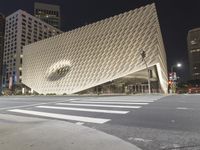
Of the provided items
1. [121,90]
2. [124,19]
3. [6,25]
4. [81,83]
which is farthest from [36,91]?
[6,25]

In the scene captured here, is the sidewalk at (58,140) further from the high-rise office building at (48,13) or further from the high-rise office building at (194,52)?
the high-rise office building at (194,52)

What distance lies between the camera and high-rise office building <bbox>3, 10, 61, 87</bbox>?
95.6m

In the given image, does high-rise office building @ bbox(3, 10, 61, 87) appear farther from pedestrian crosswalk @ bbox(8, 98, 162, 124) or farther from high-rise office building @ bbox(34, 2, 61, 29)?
pedestrian crosswalk @ bbox(8, 98, 162, 124)

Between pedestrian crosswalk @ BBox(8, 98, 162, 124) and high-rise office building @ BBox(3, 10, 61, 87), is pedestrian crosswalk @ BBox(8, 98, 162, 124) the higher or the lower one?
the lower one

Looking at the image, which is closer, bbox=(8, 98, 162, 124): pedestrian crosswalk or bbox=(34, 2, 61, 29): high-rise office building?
bbox=(8, 98, 162, 124): pedestrian crosswalk

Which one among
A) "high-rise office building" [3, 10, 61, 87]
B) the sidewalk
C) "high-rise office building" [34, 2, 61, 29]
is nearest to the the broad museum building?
the sidewalk

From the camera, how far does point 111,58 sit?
4428 cm

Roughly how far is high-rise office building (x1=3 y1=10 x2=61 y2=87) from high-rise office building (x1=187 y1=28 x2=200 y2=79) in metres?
119

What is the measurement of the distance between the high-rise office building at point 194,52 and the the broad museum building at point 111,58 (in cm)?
10337

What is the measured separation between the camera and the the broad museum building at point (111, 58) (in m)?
40.1

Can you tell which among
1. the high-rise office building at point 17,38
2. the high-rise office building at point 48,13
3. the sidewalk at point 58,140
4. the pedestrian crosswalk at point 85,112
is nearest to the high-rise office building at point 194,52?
the high-rise office building at point 48,13

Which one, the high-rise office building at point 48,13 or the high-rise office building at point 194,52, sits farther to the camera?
the high-rise office building at point 48,13

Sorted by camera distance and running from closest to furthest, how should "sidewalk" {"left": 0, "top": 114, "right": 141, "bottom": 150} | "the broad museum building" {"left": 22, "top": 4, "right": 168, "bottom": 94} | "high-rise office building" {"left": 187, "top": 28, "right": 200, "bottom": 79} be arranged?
"sidewalk" {"left": 0, "top": 114, "right": 141, "bottom": 150}, "the broad museum building" {"left": 22, "top": 4, "right": 168, "bottom": 94}, "high-rise office building" {"left": 187, "top": 28, "right": 200, "bottom": 79}

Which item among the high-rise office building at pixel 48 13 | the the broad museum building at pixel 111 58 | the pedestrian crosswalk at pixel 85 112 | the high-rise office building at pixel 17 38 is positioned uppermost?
the high-rise office building at pixel 48 13
